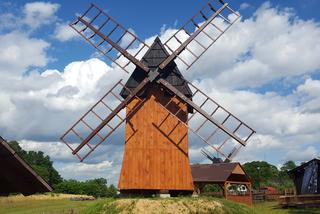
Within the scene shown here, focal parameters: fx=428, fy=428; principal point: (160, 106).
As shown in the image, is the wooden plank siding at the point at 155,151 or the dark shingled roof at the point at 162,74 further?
the dark shingled roof at the point at 162,74

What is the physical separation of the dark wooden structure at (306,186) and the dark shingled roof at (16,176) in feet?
82.5

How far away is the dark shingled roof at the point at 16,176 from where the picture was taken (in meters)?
8.51

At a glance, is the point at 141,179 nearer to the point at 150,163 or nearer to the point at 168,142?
the point at 150,163

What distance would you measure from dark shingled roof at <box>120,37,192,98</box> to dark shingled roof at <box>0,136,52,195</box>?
13458 mm

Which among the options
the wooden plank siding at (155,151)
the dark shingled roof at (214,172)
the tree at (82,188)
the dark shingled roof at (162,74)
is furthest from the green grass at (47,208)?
the tree at (82,188)

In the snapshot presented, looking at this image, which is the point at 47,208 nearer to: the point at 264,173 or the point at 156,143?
the point at 156,143

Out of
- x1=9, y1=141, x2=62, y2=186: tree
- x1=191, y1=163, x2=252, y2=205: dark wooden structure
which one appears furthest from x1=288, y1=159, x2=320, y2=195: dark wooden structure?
x1=9, y1=141, x2=62, y2=186: tree

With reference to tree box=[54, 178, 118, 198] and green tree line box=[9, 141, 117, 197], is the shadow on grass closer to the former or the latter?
green tree line box=[9, 141, 117, 197]

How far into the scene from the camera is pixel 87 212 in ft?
67.6

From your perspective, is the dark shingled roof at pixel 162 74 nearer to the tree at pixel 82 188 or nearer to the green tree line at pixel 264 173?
the tree at pixel 82 188

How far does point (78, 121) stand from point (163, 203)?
6.20 metres

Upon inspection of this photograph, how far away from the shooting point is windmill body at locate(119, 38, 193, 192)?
72.9 feet

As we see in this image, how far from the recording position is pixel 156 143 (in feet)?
74.0

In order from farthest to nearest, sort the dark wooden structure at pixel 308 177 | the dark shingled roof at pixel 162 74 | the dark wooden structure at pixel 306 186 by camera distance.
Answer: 1. the dark wooden structure at pixel 308 177
2. the dark wooden structure at pixel 306 186
3. the dark shingled roof at pixel 162 74
